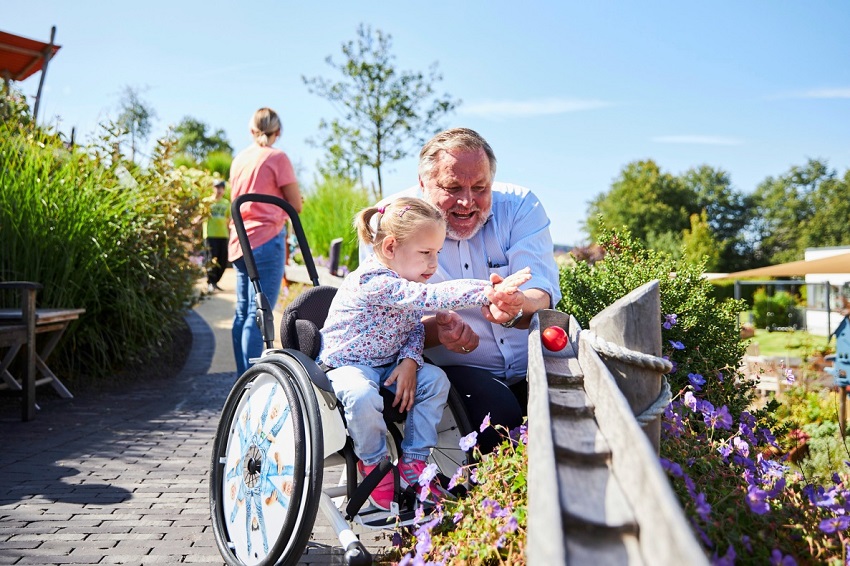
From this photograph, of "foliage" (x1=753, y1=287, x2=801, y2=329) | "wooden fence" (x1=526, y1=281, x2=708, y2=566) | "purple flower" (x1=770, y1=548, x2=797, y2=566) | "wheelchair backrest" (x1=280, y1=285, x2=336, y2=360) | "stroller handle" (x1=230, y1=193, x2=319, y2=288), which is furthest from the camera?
"foliage" (x1=753, y1=287, x2=801, y2=329)

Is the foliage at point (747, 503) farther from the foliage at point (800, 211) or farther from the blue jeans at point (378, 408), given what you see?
the foliage at point (800, 211)

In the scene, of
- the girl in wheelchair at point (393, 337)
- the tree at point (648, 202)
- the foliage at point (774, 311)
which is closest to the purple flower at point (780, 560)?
Answer: the girl in wheelchair at point (393, 337)

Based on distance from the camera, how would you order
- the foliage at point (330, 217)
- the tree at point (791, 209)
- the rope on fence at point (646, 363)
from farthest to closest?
the tree at point (791, 209)
the foliage at point (330, 217)
the rope on fence at point (646, 363)

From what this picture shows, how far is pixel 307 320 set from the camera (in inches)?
118

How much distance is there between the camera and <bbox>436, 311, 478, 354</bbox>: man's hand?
281 centimetres

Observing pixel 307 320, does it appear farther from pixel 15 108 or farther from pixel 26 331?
pixel 15 108

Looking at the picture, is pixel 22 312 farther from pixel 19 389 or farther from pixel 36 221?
pixel 36 221

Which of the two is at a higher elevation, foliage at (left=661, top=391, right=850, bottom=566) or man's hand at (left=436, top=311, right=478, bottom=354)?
man's hand at (left=436, top=311, right=478, bottom=354)

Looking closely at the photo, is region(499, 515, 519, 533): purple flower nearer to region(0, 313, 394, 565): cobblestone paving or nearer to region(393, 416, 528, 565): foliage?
region(393, 416, 528, 565): foliage

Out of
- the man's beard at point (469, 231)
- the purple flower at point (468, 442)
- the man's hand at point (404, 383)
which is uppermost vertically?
the man's beard at point (469, 231)

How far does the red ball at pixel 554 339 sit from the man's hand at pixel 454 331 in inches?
18.2

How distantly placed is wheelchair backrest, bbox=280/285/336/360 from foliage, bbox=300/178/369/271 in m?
9.98

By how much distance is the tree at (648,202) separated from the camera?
217 feet

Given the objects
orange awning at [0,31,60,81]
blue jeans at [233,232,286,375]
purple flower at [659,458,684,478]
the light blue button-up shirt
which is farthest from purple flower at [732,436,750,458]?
orange awning at [0,31,60,81]
